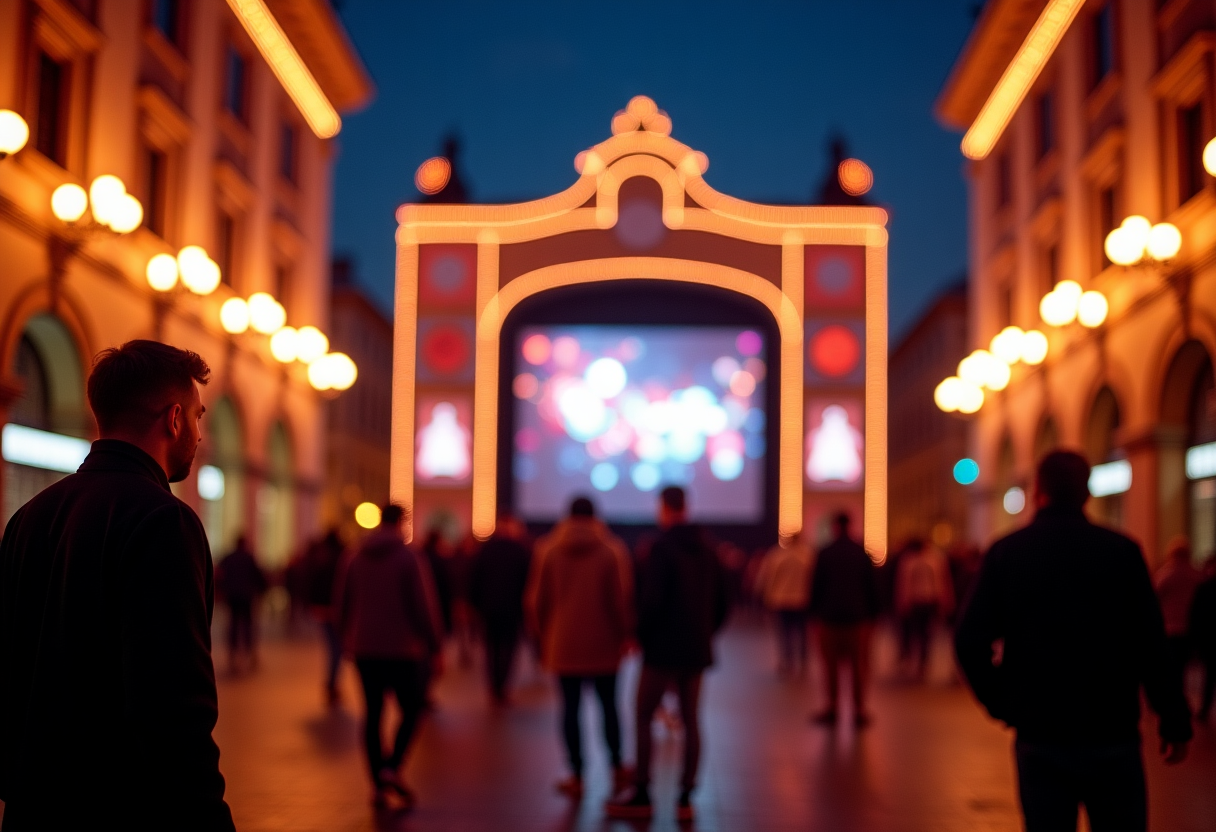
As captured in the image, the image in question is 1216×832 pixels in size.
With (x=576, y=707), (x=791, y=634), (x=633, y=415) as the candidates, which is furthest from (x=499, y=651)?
(x=633, y=415)

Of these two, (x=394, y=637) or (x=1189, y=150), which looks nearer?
(x=394, y=637)

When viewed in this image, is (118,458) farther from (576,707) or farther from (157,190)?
(157,190)

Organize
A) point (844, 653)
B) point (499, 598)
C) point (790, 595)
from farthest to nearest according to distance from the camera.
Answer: point (790, 595)
point (499, 598)
point (844, 653)

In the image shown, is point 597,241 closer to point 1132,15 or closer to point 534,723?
point 1132,15

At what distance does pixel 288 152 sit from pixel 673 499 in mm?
20363

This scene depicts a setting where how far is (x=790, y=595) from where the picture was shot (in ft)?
54.5

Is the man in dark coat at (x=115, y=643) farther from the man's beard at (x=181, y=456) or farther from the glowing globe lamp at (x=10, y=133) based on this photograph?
the glowing globe lamp at (x=10, y=133)

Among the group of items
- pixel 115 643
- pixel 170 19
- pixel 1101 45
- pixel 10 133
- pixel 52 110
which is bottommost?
pixel 115 643

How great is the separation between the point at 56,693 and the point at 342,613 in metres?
5.56

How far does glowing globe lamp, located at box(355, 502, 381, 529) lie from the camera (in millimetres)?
52031

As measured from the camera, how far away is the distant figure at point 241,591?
16031 millimetres

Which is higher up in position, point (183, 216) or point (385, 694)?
point (183, 216)

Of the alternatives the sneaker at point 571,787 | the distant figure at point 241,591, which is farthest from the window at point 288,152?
the sneaker at point 571,787

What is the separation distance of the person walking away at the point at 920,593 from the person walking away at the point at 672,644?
962cm
